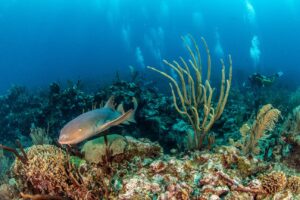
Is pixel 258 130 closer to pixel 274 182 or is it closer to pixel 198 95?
pixel 198 95

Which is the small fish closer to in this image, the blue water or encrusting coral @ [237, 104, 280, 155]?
encrusting coral @ [237, 104, 280, 155]

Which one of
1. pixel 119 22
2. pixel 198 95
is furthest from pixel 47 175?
pixel 119 22

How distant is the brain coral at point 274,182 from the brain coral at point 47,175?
75.1 inches

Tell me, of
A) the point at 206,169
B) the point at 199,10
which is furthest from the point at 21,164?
the point at 199,10

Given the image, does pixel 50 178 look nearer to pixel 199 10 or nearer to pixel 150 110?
pixel 150 110

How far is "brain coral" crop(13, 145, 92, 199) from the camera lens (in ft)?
11.0

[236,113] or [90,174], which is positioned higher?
[236,113]

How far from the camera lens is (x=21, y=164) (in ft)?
12.0

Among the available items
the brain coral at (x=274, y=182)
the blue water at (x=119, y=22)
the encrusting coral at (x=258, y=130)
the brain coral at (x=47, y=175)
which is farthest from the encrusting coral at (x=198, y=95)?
the blue water at (x=119, y=22)

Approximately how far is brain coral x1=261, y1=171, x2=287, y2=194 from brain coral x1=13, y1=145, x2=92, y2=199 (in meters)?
1.91

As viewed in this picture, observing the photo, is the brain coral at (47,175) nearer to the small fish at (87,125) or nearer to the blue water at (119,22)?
the small fish at (87,125)

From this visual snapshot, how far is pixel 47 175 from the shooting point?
340cm

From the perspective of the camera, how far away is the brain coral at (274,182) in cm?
315

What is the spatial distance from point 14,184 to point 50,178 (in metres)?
0.85
